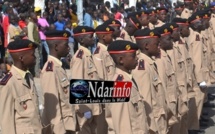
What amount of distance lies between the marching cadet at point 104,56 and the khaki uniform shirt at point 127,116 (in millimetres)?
2607

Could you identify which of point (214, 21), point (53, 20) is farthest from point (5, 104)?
point (53, 20)

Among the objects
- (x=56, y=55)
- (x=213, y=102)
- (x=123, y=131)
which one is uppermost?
(x=56, y=55)

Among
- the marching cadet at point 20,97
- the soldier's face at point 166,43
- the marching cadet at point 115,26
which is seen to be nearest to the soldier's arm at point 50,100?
the marching cadet at point 20,97

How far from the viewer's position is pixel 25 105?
235 inches

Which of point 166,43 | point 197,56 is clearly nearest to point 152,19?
point 197,56

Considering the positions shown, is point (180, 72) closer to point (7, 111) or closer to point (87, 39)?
point (87, 39)

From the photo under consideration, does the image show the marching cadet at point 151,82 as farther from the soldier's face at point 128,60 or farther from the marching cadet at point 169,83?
the soldier's face at point 128,60

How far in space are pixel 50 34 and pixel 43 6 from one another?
9.83 metres

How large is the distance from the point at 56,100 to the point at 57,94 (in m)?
0.08

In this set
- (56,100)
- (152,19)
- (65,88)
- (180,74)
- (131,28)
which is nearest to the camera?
(56,100)

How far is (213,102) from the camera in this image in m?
13.2

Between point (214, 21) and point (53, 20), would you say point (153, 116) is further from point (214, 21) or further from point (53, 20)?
point (53, 20)

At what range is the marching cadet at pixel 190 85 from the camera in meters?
9.77

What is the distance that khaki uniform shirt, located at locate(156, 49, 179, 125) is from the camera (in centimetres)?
803
